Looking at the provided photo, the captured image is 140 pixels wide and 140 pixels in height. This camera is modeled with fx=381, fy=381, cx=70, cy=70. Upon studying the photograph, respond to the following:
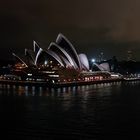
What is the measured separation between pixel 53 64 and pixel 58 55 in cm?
225

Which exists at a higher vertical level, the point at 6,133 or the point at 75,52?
the point at 75,52

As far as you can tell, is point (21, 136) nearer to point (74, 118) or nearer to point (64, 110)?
point (74, 118)

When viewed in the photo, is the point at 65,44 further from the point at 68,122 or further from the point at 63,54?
the point at 68,122

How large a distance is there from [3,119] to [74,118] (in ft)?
14.5

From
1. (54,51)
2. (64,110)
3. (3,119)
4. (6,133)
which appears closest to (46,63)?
(54,51)

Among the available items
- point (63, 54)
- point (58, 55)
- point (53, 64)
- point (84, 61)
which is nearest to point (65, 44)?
point (63, 54)

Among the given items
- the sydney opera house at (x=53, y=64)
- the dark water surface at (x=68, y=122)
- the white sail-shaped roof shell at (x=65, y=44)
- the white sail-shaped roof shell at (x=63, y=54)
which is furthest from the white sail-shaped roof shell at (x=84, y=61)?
the dark water surface at (x=68, y=122)

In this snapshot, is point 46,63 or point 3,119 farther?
point 46,63

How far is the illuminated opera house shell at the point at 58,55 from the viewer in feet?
231

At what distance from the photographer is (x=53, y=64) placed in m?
71.1

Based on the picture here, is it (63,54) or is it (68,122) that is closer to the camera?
(68,122)

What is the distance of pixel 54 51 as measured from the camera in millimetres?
71812

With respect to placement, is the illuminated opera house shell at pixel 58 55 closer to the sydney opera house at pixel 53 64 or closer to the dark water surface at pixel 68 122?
the sydney opera house at pixel 53 64

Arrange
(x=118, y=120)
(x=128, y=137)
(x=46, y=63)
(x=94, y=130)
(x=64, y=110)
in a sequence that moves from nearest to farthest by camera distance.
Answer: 1. (x=128, y=137)
2. (x=94, y=130)
3. (x=118, y=120)
4. (x=64, y=110)
5. (x=46, y=63)
